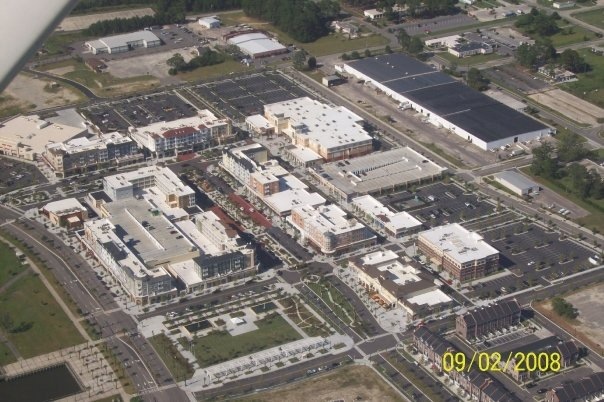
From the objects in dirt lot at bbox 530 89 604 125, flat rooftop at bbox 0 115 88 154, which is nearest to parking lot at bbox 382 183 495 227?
dirt lot at bbox 530 89 604 125

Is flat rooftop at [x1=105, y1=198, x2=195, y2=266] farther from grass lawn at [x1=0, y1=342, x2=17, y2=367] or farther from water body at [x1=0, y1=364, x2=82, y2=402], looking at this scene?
water body at [x1=0, y1=364, x2=82, y2=402]

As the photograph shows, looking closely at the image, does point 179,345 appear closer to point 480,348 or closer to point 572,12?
point 480,348

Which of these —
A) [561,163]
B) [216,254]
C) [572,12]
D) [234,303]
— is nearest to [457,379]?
[234,303]

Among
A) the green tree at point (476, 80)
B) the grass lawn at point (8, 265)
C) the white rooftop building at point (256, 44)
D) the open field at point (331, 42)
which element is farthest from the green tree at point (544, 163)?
the grass lawn at point (8, 265)

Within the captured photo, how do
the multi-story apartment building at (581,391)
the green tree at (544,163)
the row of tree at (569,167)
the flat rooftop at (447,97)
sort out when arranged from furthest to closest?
1. the flat rooftop at (447,97)
2. the green tree at (544,163)
3. the row of tree at (569,167)
4. the multi-story apartment building at (581,391)

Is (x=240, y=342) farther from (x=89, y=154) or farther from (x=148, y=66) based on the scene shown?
A: (x=148, y=66)

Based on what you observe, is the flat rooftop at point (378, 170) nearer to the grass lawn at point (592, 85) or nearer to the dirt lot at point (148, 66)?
the grass lawn at point (592, 85)
